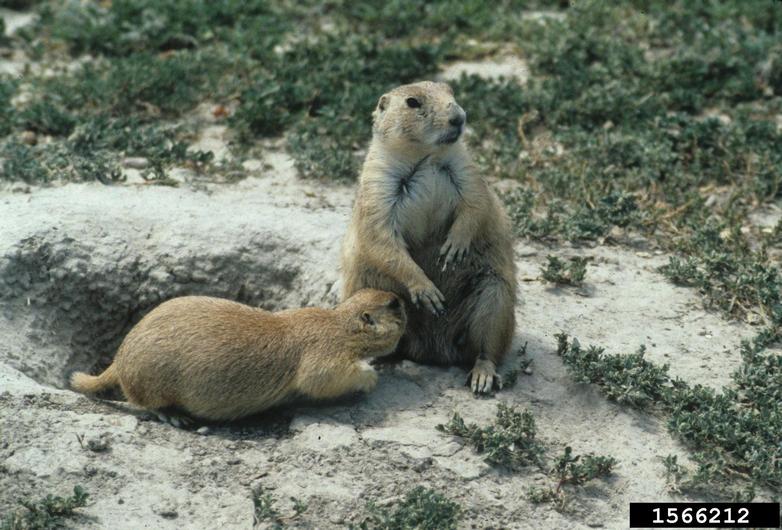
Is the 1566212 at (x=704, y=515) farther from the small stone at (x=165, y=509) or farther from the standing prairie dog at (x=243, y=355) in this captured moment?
the small stone at (x=165, y=509)

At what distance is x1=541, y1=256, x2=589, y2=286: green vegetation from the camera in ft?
24.1

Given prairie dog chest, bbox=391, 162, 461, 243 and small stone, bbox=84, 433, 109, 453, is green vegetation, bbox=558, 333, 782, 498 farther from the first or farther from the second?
small stone, bbox=84, 433, 109, 453

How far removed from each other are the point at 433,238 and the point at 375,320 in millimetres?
749

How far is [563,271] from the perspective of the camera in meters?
7.42

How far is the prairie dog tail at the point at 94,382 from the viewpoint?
20.7ft

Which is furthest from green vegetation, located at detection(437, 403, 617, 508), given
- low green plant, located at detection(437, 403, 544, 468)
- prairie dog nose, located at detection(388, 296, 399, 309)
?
prairie dog nose, located at detection(388, 296, 399, 309)

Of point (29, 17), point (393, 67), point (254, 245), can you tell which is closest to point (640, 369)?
point (254, 245)

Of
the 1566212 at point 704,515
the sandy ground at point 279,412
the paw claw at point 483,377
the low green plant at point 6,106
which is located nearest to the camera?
the 1566212 at point 704,515

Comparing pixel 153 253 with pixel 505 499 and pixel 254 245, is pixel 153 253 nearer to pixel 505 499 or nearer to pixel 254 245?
pixel 254 245

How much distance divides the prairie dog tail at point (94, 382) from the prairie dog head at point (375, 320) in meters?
1.34

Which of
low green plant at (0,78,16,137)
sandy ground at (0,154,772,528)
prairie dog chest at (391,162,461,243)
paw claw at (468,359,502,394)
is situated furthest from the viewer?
low green plant at (0,78,16,137)

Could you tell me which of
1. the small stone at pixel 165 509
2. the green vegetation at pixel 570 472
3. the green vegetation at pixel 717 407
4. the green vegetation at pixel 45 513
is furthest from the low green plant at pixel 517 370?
the green vegetation at pixel 45 513

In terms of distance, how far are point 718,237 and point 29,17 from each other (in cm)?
733

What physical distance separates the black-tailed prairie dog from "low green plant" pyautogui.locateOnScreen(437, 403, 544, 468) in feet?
1.82
